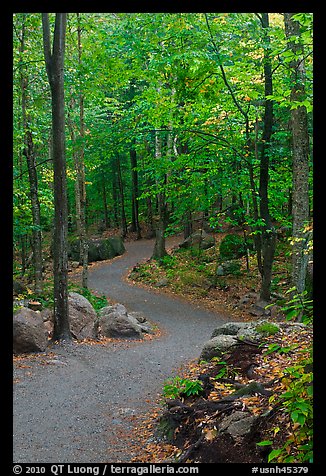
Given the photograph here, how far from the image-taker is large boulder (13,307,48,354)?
8266mm

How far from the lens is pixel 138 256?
75.2 feet

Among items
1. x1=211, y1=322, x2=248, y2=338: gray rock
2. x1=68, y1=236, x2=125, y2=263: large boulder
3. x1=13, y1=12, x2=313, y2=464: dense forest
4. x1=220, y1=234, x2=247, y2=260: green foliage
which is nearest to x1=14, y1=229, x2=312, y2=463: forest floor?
x1=211, y1=322, x2=248, y2=338: gray rock

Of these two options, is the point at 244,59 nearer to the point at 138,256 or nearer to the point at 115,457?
the point at 115,457

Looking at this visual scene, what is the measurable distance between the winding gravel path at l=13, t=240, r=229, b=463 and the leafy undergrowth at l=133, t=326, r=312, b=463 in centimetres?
52

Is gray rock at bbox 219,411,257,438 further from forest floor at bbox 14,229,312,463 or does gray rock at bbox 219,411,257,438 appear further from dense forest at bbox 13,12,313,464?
dense forest at bbox 13,12,313,464

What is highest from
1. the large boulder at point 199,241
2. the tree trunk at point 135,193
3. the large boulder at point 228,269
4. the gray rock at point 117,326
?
the tree trunk at point 135,193

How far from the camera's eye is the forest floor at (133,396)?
13.4 feet

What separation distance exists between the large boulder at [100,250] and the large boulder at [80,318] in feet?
40.4

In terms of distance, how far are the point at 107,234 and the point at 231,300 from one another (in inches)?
631

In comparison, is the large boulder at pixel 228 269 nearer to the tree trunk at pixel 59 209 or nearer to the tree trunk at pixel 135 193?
the tree trunk at pixel 59 209

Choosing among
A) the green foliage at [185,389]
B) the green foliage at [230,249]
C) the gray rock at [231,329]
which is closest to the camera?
the green foliage at [185,389]

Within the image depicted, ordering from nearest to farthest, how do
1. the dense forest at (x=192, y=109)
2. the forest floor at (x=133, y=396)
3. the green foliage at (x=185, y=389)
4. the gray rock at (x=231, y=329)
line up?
the forest floor at (x=133, y=396) → the green foliage at (x=185, y=389) → the gray rock at (x=231, y=329) → the dense forest at (x=192, y=109)

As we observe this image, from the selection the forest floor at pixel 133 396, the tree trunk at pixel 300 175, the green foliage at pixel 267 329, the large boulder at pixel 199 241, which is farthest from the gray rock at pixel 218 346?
the large boulder at pixel 199 241
